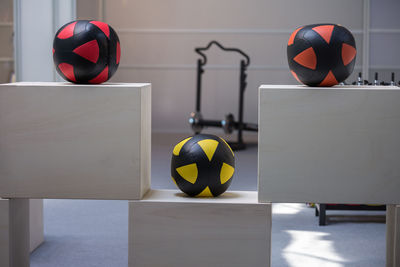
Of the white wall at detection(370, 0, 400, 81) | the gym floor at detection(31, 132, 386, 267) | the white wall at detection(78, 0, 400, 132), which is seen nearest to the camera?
the gym floor at detection(31, 132, 386, 267)

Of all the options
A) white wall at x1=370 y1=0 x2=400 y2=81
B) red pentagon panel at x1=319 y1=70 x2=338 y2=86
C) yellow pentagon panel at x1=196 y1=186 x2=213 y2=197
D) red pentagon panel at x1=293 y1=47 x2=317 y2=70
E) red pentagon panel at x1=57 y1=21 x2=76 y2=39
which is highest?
white wall at x1=370 y1=0 x2=400 y2=81

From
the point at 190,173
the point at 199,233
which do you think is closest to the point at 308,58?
the point at 190,173

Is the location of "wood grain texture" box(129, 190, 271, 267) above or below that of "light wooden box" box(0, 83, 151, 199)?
below

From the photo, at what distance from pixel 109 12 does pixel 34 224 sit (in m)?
5.12

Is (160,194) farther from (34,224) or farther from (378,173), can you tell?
(34,224)

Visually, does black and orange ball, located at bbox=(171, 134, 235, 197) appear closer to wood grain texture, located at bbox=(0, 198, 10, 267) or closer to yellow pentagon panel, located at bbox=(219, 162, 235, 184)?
yellow pentagon panel, located at bbox=(219, 162, 235, 184)

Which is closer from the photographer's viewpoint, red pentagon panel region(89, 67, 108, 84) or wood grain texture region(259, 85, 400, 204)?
wood grain texture region(259, 85, 400, 204)

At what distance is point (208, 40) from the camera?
7.11 metres

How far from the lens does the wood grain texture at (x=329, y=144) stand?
168cm

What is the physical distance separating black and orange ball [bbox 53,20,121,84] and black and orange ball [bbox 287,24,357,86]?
63 cm

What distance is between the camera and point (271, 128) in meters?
1.71

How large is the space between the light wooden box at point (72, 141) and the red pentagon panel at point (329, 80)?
606mm

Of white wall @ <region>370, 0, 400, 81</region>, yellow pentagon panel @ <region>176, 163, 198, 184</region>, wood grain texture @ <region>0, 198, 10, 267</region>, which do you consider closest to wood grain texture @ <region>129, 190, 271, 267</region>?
yellow pentagon panel @ <region>176, 163, 198, 184</region>

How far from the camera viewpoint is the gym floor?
2365mm
